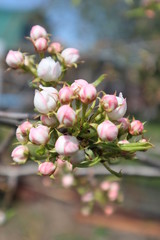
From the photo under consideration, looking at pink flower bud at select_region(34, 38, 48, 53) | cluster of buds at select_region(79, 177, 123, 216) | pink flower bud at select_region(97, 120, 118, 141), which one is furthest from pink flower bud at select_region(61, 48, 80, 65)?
cluster of buds at select_region(79, 177, 123, 216)

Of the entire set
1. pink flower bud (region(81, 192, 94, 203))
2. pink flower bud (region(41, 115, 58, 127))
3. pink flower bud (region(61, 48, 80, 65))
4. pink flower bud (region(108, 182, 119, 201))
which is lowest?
pink flower bud (region(81, 192, 94, 203))

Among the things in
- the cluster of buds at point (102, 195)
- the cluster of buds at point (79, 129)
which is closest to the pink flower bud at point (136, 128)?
the cluster of buds at point (79, 129)

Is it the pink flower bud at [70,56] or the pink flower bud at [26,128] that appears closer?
the pink flower bud at [26,128]

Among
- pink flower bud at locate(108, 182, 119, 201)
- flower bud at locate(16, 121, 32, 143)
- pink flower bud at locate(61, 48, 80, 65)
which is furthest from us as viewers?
pink flower bud at locate(108, 182, 119, 201)

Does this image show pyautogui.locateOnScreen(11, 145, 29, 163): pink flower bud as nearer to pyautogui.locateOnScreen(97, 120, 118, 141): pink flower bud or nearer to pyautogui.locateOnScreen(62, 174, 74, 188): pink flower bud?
pyautogui.locateOnScreen(97, 120, 118, 141): pink flower bud

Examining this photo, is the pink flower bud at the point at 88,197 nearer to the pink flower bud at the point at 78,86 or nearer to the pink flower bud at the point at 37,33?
the pink flower bud at the point at 37,33

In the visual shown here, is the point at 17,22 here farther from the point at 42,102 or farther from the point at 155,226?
the point at 42,102
